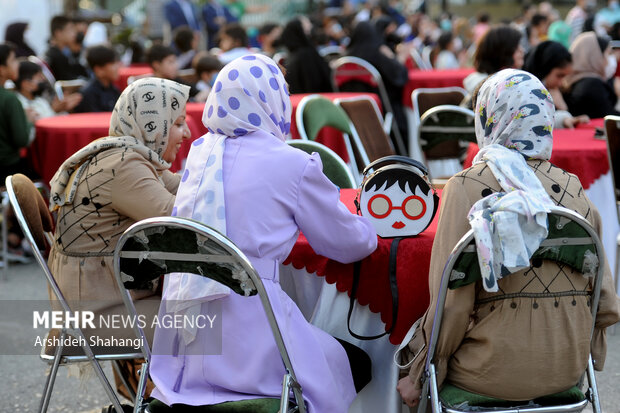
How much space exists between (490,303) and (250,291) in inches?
24.5

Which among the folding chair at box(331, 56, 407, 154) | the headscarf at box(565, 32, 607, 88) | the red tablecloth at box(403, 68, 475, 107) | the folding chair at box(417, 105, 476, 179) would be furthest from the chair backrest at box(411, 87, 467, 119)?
the red tablecloth at box(403, 68, 475, 107)

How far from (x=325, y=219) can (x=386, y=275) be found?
292 millimetres

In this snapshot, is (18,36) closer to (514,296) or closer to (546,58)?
(546,58)

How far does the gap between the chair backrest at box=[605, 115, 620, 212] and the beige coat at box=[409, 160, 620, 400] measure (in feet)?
5.89

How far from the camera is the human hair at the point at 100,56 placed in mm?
6461

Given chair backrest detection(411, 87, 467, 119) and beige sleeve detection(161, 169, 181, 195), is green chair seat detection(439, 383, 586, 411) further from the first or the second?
chair backrest detection(411, 87, 467, 119)

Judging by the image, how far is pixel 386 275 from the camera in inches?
96.7

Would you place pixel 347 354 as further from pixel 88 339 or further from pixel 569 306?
pixel 88 339

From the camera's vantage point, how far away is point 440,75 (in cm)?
839

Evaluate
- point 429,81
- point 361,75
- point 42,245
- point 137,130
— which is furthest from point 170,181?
point 429,81

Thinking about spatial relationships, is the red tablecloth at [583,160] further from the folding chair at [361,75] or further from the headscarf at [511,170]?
the folding chair at [361,75]

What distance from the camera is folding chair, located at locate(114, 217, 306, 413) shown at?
77.5 inches

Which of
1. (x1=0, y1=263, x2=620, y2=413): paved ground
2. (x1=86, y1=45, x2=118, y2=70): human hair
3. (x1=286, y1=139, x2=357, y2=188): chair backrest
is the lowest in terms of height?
(x1=0, y1=263, x2=620, y2=413): paved ground

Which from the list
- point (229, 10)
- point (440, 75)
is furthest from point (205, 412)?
point (229, 10)
